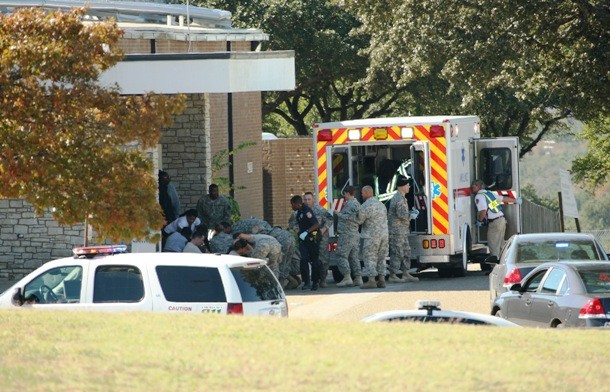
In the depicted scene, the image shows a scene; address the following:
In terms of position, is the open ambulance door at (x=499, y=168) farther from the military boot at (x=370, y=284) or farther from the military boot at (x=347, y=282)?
the military boot at (x=370, y=284)

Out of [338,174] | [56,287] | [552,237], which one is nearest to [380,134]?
[338,174]

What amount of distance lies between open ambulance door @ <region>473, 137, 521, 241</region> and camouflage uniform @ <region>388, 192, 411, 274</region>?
119 inches

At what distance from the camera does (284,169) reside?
119 ft

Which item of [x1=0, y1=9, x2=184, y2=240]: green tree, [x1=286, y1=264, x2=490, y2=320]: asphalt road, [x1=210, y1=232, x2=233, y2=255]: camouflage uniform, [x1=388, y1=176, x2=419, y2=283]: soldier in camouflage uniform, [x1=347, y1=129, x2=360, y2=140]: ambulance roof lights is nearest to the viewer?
[x1=0, y1=9, x2=184, y2=240]: green tree

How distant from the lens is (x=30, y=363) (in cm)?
929

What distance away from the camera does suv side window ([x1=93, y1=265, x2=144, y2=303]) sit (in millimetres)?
13859

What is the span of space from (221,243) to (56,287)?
23.4ft

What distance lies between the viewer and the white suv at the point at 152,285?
44.8ft

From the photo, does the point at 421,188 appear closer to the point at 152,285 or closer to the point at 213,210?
the point at 213,210

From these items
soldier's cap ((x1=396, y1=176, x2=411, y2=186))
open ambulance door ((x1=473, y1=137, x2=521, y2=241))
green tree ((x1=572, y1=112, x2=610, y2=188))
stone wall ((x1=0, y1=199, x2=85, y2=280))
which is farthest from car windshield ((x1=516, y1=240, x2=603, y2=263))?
green tree ((x1=572, y1=112, x2=610, y2=188))

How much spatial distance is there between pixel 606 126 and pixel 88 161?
120 feet

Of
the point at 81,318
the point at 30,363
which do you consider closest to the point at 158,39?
the point at 81,318

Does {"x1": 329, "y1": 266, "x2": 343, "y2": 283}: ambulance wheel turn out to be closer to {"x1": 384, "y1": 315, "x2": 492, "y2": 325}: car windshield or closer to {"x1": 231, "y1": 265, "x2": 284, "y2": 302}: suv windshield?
{"x1": 231, "y1": 265, "x2": 284, "y2": 302}: suv windshield

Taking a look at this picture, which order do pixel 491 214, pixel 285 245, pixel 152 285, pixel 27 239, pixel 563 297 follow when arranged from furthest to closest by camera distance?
pixel 491 214
pixel 27 239
pixel 285 245
pixel 563 297
pixel 152 285
